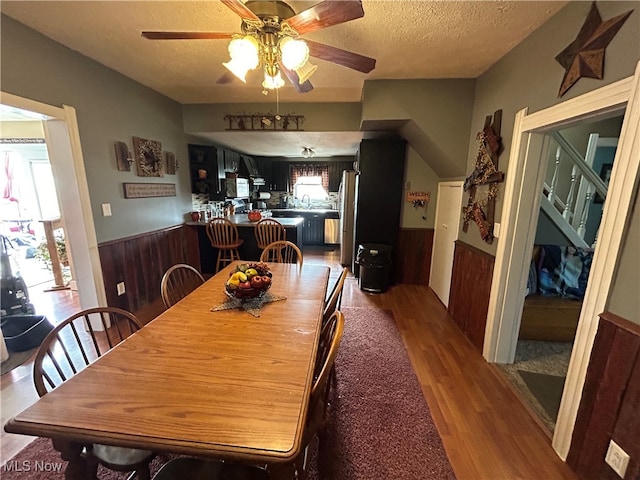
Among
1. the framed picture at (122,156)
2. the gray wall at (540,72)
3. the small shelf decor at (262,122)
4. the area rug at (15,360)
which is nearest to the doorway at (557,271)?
the gray wall at (540,72)

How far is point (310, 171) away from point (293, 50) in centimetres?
559

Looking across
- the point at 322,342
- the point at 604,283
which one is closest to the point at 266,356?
the point at 322,342

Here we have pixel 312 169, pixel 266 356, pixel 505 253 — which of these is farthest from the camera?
pixel 312 169

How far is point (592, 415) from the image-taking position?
1.25 m

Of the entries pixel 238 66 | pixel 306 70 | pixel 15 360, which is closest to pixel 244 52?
pixel 238 66

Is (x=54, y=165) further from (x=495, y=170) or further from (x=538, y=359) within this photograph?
(x=538, y=359)

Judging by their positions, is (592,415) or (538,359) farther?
(538,359)

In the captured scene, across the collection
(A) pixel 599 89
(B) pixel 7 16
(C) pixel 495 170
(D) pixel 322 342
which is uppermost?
(B) pixel 7 16

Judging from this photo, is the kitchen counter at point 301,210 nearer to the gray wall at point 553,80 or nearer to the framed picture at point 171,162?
the framed picture at point 171,162

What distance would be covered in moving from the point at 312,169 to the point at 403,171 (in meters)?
3.62

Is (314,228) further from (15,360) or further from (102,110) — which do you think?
(15,360)

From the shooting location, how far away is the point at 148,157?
3072mm

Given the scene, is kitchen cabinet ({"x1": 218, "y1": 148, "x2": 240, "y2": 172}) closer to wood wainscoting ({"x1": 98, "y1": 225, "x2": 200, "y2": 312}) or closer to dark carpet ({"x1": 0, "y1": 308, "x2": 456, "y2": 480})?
wood wainscoting ({"x1": 98, "y1": 225, "x2": 200, "y2": 312})

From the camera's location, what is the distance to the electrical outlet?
1.10 metres
